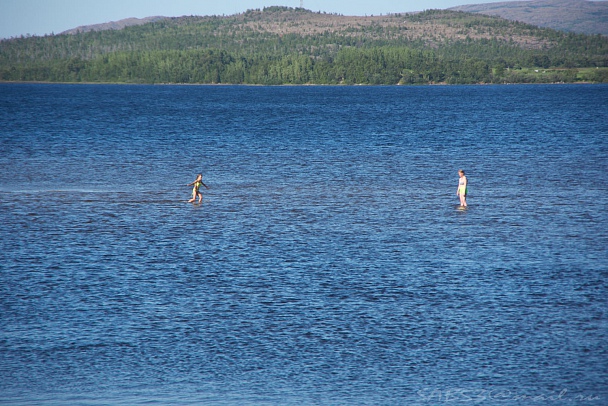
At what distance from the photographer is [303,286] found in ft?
83.9

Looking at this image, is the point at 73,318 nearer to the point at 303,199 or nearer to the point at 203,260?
the point at 203,260

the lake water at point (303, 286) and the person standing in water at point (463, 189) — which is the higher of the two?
the person standing in water at point (463, 189)

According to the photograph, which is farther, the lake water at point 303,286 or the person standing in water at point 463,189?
the person standing in water at point 463,189

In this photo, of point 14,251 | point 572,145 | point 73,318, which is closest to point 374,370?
point 73,318

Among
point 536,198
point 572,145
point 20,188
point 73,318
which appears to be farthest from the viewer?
point 572,145

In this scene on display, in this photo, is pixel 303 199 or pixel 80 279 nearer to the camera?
pixel 80 279

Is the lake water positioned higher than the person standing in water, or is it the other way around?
the person standing in water

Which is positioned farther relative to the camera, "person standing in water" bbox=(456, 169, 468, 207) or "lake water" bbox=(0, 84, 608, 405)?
"person standing in water" bbox=(456, 169, 468, 207)

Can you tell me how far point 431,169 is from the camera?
195 ft

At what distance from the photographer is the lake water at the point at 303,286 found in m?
18.2

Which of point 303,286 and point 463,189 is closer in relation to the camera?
point 303,286

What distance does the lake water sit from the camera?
18219 mm

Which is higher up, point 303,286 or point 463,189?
point 463,189

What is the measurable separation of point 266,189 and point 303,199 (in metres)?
4.66
